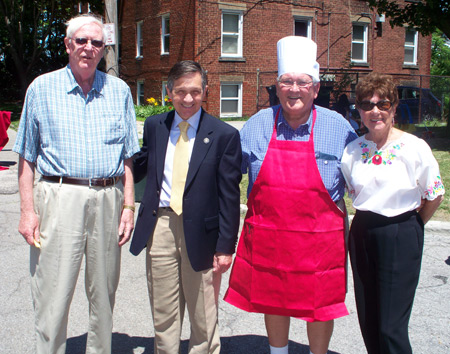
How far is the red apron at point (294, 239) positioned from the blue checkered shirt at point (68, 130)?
85 centimetres

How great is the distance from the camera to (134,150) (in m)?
2.78

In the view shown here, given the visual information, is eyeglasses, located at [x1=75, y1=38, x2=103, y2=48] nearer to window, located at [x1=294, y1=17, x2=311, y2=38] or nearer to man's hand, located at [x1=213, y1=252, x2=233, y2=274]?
man's hand, located at [x1=213, y1=252, x2=233, y2=274]

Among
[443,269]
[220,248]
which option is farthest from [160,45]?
[220,248]

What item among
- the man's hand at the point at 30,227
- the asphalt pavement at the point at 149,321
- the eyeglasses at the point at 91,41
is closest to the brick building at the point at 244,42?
the asphalt pavement at the point at 149,321

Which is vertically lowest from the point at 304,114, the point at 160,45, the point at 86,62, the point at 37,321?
the point at 37,321

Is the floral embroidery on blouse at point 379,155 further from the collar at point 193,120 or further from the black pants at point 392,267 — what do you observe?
the collar at point 193,120

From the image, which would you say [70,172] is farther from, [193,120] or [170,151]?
[193,120]

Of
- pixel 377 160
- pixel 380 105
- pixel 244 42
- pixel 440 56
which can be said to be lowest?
pixel 377 160

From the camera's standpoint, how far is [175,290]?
110 inches

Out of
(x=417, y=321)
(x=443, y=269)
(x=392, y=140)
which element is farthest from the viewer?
(x=443, y=269)

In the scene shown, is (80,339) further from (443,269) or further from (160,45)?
(160,45)

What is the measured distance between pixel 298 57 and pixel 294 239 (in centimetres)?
99

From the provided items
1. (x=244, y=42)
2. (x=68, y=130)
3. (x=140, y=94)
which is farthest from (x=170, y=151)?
(x=140, y=94)

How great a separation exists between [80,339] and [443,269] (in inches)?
138
